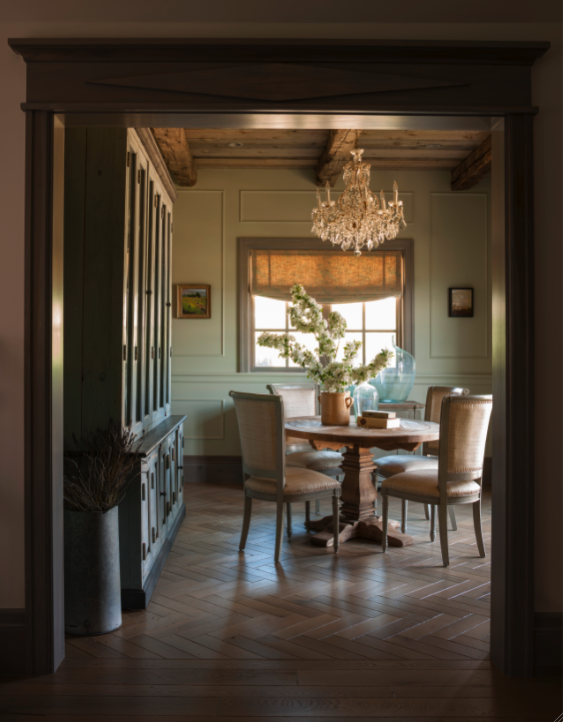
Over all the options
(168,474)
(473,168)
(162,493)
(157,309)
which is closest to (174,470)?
(168,474)

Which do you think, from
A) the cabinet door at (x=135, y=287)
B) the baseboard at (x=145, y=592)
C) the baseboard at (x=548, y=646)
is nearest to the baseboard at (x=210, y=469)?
the baseboard at (x=145, y=592)

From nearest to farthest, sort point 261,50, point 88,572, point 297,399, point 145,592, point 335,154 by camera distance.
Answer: point 261,50, point 88,572, point 145,592, point 335,154, point 297,399

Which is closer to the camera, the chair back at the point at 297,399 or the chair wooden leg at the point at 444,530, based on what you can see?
the chair wooden leg at the point at 444,530

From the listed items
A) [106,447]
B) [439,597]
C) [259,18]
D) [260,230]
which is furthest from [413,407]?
[259,18]

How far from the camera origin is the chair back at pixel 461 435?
357 centimetres

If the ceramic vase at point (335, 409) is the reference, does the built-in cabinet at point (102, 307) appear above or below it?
above

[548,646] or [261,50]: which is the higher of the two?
[261,50]

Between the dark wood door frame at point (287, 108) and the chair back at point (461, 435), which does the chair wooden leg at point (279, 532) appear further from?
the dark wood door frame at point (287, 108)

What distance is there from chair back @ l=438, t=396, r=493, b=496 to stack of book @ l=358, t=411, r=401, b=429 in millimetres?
553

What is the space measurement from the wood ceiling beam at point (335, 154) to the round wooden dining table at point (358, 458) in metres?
2.22

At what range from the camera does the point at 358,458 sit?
4.28 meters

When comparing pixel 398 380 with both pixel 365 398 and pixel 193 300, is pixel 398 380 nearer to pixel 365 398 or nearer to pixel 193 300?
pixel 365 398

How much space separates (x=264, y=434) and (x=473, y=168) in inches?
137

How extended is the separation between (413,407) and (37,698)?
4.17 metres
